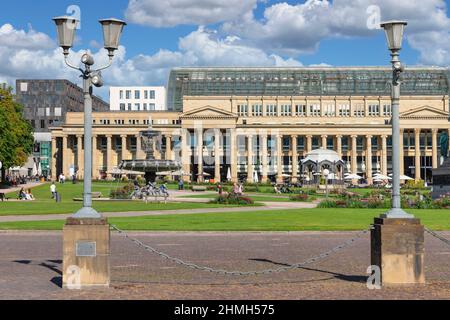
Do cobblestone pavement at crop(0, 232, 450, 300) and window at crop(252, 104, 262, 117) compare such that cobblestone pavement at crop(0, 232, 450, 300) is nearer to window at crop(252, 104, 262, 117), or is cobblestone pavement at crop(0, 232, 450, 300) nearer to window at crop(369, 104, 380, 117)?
window at crop(252, 104, 262, 117)

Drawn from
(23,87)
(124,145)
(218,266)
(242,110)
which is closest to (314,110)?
(242,110)

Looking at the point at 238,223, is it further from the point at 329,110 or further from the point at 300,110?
the point at 329,110

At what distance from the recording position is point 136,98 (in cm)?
19875

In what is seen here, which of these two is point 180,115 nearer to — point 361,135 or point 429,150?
point 361,135

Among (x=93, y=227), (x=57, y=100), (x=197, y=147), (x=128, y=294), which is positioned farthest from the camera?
(x=57, y=100)

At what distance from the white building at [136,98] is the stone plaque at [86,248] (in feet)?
606

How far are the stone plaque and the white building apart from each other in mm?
184667

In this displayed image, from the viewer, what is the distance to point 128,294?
1419cm

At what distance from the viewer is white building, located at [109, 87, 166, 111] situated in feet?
652

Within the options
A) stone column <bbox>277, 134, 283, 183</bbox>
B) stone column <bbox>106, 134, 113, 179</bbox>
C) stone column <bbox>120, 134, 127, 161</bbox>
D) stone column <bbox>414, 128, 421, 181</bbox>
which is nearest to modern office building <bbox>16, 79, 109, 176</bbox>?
stone column <bbox>106, 134, 113, 179</bbox>

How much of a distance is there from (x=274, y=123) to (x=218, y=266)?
153106mm

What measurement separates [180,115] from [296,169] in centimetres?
3074
